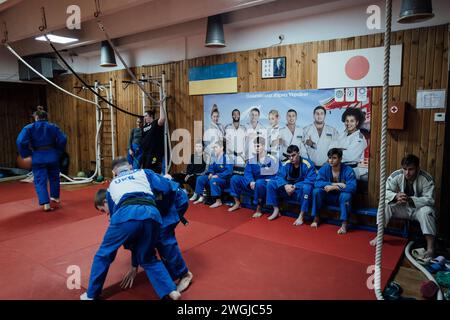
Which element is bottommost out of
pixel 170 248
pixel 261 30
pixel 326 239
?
pixel 326 239

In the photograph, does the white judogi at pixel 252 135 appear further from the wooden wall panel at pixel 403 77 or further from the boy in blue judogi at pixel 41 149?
the boy in blue judogi at pixel 41 149

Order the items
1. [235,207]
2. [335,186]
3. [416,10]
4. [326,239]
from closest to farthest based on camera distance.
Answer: [416,10], [326,239], [335,186], [235,207]

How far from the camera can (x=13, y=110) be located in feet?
32.1

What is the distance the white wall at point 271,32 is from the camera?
4305 millimetres

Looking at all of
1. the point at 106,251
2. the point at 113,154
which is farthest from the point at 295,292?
the point at 113,154

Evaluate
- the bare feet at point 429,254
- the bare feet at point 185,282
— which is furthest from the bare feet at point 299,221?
the bare feet at point 185,282

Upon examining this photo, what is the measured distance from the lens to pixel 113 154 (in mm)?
7789

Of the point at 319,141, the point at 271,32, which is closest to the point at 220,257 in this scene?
the point at 319,141

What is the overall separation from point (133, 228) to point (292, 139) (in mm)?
3283

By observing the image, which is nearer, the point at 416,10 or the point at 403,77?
the point at 416,10

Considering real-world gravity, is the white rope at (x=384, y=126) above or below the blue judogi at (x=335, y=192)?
above

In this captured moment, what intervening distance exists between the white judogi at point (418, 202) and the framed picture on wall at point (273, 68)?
218 cm

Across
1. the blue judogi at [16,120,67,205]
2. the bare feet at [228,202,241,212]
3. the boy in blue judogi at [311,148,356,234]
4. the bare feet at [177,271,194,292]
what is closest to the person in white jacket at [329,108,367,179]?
the boy in blue judogi at [311,148,356,234]

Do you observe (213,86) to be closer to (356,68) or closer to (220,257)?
(356,68)
